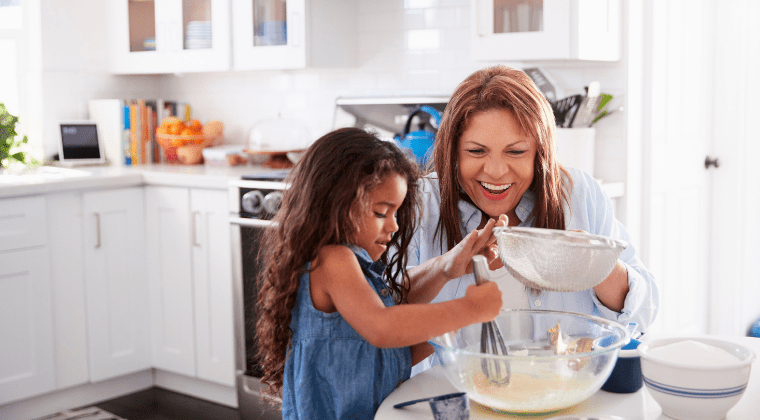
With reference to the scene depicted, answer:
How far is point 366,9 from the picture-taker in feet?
11.4

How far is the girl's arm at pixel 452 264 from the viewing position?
134cm

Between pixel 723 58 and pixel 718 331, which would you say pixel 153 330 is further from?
pixel 723 58

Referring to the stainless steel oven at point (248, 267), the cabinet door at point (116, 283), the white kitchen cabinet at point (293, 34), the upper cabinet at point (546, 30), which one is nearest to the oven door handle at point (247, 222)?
the stainless steel oven at point (248, 267)

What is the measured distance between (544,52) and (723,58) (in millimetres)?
1261

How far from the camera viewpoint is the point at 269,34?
342 centimetres

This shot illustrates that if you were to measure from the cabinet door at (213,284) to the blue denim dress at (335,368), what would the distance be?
1931mm

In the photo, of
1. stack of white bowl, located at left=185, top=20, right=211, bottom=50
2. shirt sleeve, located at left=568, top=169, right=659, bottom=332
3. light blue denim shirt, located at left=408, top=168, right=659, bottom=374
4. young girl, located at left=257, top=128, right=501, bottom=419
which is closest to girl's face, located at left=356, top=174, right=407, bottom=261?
young girl, located at left=257, top=128, right=501, bottom=419

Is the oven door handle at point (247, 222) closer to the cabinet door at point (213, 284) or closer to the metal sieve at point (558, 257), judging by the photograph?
the cabinet door at point (213, 284)

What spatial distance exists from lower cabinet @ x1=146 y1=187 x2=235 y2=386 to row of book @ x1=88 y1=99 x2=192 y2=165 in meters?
0.60

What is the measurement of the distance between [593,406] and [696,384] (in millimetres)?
157

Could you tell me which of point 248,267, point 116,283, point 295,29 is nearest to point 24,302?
point 116,283

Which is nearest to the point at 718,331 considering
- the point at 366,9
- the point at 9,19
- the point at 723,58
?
the point at 723,58

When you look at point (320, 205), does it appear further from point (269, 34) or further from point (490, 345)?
point (269, 34)

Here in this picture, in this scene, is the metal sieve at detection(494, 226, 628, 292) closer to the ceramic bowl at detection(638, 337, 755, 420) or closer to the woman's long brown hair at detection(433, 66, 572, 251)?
the ceramic bowl at detection(638, 337, 755, 420)
